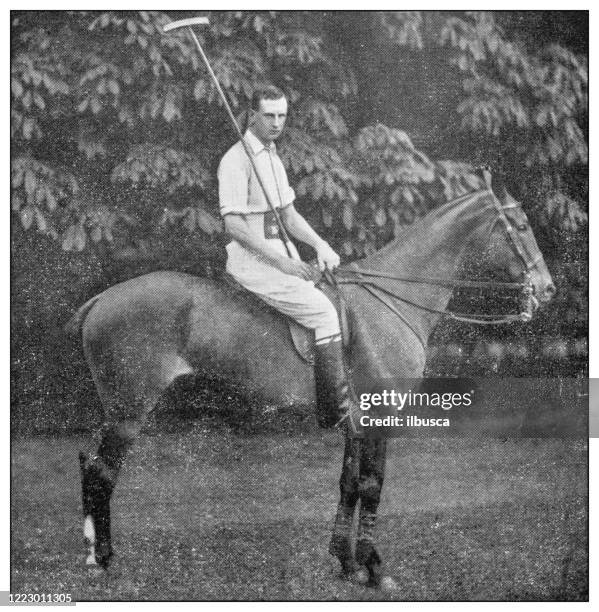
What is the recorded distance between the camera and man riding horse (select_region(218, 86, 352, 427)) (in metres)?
5.63

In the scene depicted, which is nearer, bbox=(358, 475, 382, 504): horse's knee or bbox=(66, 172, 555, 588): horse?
bbox=(66, 172, 555, 588): horse

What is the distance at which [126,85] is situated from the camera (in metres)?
5.92

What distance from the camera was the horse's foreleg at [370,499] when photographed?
5832mm

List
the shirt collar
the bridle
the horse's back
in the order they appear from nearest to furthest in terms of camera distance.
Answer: the horse's back < the bridle < the shirt collar

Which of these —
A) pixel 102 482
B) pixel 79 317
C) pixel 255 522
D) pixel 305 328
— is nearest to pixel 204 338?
pixel 305 328

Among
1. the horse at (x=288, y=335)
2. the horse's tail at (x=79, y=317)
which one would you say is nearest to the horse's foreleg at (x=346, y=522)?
the horse at (x=288, y=335)

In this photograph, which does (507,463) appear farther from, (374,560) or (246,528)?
(246,528)

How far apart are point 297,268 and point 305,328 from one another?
0.38 meters

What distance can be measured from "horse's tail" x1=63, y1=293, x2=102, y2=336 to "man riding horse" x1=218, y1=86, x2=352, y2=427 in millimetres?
876

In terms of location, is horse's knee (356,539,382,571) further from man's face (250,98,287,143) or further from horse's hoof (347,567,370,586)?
man's face (250,98,287,143)

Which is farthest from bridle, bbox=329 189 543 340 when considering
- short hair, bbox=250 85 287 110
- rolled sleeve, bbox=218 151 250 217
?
short hair, bbox=250 85 287 110

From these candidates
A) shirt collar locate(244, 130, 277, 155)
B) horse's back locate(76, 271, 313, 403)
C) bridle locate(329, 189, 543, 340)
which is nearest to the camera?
horse's back locate(76, 271, 313, 403)

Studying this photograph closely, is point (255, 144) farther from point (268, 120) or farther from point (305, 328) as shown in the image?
point (305, 328)
